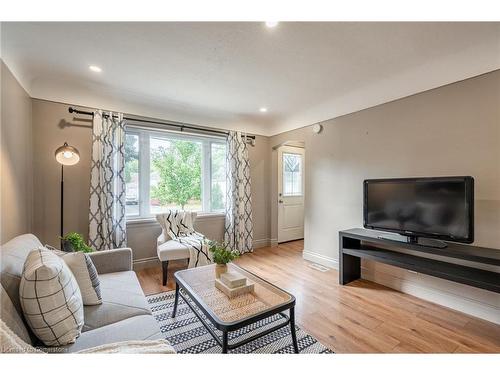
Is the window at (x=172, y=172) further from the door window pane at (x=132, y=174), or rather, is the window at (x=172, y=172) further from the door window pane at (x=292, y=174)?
the door window pane at (x=292, y=174)

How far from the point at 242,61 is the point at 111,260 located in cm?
219

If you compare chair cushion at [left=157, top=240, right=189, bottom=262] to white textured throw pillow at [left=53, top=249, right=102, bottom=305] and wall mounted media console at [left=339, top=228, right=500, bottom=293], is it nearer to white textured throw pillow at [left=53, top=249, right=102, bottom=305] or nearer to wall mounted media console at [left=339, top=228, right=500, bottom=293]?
white textured throw pillow at [left=53, top=249, right=102, bottom=305]

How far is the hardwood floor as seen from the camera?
1650 mm

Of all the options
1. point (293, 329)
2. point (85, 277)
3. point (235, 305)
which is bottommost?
point (293, 329)

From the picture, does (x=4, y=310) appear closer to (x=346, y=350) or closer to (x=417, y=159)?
(x=346, y=350)

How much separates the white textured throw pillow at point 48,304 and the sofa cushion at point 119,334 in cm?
5

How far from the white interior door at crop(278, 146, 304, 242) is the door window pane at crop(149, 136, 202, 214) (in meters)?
1.63

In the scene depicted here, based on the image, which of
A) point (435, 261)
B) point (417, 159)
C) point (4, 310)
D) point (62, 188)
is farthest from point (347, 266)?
point (62, 188)

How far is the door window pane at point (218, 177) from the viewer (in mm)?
3906

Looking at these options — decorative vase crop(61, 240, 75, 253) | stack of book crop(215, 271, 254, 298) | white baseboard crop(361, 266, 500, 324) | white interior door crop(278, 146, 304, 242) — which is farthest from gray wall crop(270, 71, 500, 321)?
decorative vase crop(61, 240, 75, 253)

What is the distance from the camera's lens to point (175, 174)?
11.7ft

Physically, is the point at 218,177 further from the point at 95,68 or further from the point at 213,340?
the point at 213,340

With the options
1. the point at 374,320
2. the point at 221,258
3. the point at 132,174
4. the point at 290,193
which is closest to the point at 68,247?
the point at 132,174

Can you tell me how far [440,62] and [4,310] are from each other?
3.48m
